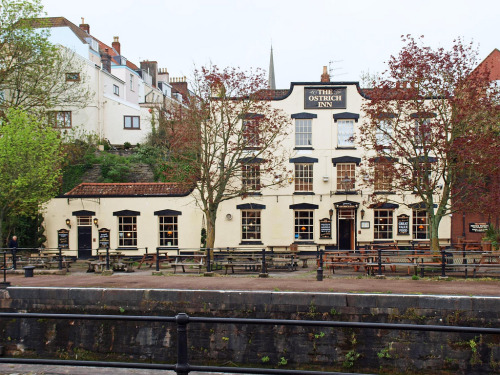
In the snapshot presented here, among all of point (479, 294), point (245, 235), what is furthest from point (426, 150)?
point (245, 235)

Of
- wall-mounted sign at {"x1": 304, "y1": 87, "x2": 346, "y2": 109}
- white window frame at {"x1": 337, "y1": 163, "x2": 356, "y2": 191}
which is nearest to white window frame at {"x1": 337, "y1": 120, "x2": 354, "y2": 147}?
wall-mounted sign at {"x1": 304, "y1": 87, "x2": 346, "y2": 109}

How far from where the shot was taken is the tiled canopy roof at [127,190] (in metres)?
24.0

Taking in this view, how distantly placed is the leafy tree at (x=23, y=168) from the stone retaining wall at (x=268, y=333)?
938cm

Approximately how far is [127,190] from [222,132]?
6.50 m

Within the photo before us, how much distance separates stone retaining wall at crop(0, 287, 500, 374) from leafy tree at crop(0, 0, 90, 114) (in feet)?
62.5

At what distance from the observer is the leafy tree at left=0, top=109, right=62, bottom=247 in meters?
20.9

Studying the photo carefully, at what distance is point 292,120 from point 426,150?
8.58 meters

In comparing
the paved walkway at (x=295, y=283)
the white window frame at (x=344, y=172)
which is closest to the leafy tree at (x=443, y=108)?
the paved walkway at (x=295, y=283)

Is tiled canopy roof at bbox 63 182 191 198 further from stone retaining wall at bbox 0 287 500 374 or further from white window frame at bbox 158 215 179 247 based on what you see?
stone retaining wall at bbox 0 287 500 374

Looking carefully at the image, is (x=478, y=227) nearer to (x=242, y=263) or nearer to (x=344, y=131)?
(x=344, y=131)

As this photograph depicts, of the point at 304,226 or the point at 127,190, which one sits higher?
the point at 127,190

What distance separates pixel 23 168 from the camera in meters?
21.2

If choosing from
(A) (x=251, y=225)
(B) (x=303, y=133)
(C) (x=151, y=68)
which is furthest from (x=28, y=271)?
(C) (x=151, y=68)

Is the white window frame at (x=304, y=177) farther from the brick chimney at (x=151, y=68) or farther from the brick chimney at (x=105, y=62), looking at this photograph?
the brick chimney at (x=151, y=68)
